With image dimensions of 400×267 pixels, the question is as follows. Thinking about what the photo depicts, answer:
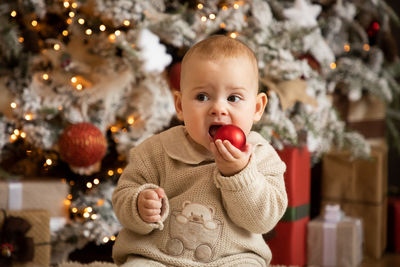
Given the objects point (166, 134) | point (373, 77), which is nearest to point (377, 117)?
point (373, 77)

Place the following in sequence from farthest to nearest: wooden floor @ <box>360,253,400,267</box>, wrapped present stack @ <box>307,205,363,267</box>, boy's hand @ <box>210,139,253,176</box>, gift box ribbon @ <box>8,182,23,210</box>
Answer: wooden floor @ <box>360,253,400,267</box>, wrapped present stack @ <box>307,205,363,267</box>, gift box ribbon @ <box>8,182,23,210</box>, boy's hand @ <box>210,139,253,176</box>

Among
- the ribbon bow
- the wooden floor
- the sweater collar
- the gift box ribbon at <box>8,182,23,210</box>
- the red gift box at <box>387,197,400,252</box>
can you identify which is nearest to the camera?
the sweater collar

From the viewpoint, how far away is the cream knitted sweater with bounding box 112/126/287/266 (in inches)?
44.3

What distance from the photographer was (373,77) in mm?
2262

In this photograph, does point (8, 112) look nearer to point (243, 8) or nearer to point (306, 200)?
point (243, 8)

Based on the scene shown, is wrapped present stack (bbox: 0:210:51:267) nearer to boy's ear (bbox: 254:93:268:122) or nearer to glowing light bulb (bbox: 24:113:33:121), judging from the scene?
glowing light bulb (bbox: 24:113:33:121)

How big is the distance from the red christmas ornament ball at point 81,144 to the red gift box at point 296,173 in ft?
1.91

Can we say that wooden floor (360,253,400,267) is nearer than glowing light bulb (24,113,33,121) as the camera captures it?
No

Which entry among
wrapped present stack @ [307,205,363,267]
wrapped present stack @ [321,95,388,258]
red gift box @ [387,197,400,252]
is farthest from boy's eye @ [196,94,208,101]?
red gift box @ [387,197,400,252]

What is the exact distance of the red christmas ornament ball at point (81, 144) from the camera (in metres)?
1.75

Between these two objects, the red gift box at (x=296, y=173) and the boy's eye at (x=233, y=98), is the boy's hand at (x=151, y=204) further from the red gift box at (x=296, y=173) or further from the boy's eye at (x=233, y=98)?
the red gift box at (x=296, y=173)

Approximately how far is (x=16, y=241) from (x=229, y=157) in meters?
0.88

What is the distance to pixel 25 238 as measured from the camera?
1686mm

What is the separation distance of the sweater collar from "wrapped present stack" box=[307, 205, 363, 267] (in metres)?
0.86
